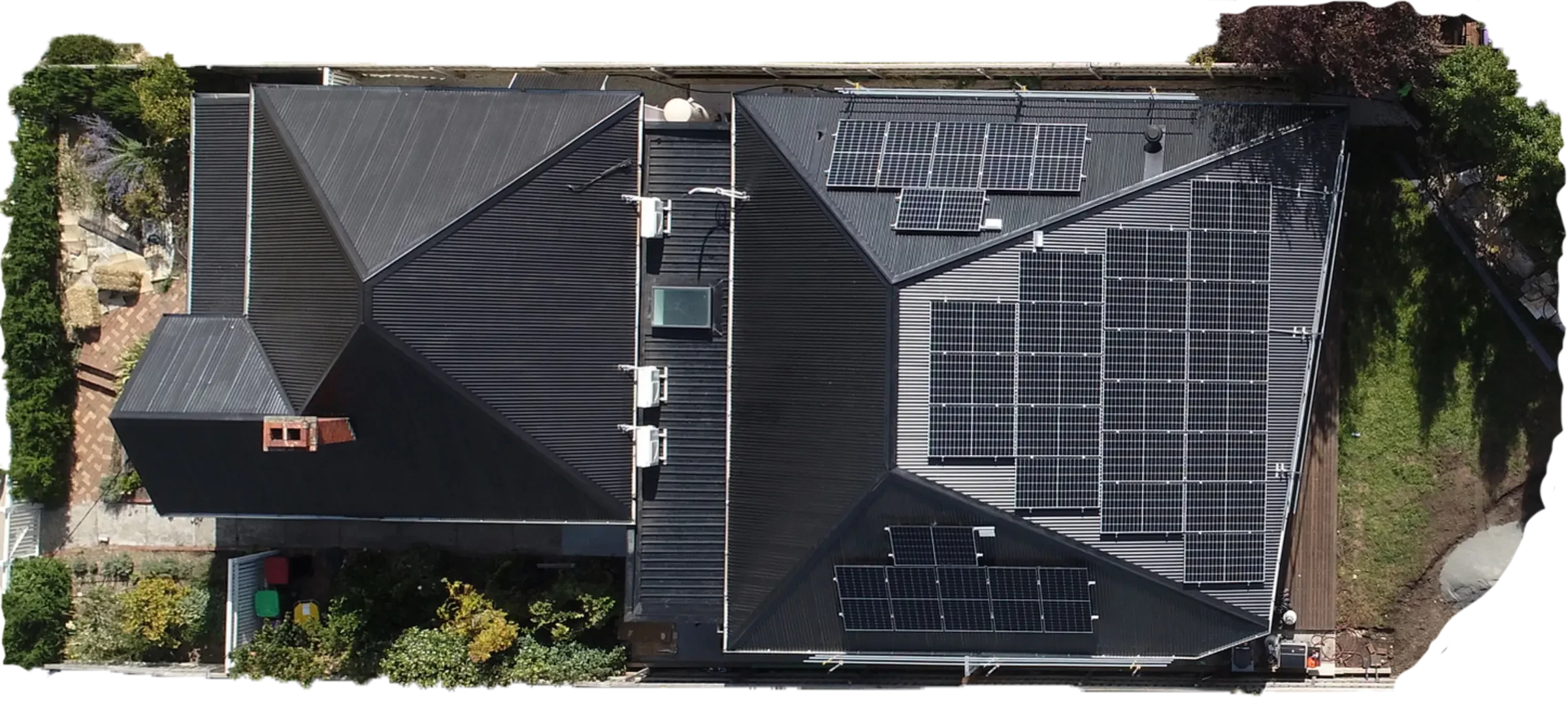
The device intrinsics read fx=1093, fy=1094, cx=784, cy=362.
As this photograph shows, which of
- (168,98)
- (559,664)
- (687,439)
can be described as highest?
(168,98)

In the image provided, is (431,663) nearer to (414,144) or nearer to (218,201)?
(218,201)

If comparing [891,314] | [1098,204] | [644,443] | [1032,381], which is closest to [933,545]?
[1032,381]

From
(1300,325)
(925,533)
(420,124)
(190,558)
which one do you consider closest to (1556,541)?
(1300,325)

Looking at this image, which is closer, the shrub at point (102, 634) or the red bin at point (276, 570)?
the shrub at point (102, 634)

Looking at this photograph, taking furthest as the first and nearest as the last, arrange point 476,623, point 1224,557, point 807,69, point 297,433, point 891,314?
point 807,69 < point 476,623 < point 1224,557 < point 297,433 < point 891,314

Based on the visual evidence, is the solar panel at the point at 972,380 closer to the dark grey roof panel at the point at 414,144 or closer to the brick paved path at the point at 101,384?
the dark grey roof panel at the point at 414,144

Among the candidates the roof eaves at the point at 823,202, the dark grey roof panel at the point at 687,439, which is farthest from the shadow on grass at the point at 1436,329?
the dark grey roof panel at the point at 687,439
